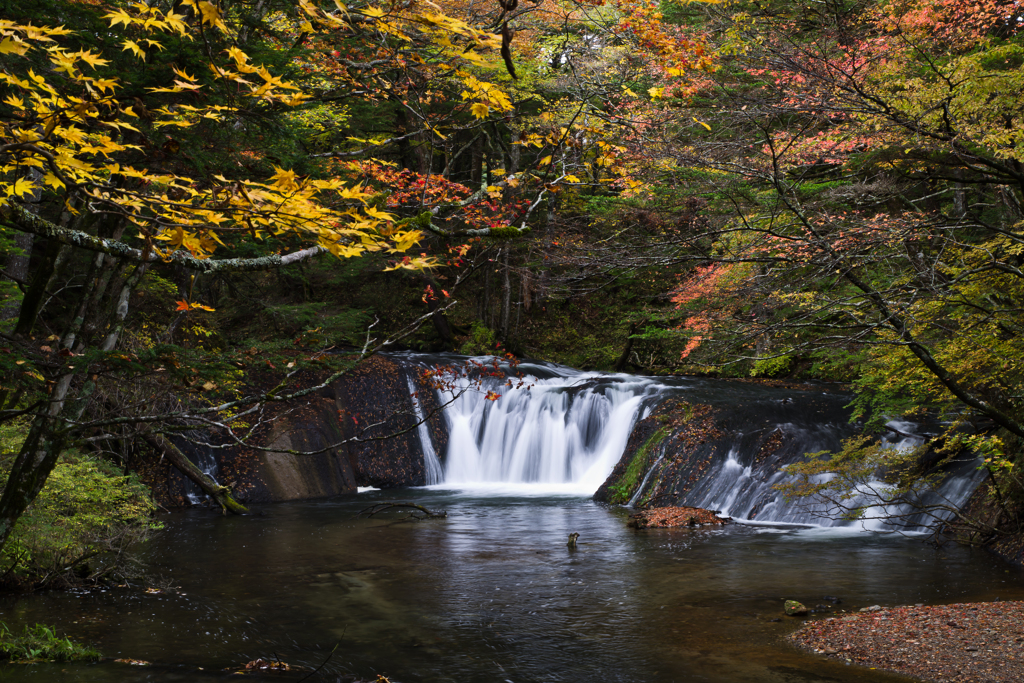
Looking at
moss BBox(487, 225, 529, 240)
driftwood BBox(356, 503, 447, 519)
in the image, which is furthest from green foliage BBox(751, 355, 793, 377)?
moss BBox(487, 225, 529, 240)

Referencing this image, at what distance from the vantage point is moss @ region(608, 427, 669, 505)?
13852 millimetres

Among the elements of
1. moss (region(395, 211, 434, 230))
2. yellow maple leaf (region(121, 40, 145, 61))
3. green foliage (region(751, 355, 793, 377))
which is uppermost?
yellow maple leaf (region(121, 40, 145, 61))

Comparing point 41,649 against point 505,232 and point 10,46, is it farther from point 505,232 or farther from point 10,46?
point 505,232

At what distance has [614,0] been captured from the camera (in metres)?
10.6

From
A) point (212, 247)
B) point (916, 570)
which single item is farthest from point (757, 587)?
point (212, 247)

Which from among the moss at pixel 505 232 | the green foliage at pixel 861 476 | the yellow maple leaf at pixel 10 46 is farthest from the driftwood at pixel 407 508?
the yellow maple leaf at pixel 10 46

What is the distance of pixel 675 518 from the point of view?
11867 millimetres

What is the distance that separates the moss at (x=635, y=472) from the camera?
13.9 metres

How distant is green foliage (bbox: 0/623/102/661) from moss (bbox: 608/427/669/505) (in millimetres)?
9535

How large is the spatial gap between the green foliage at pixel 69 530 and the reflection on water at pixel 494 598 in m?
0.29

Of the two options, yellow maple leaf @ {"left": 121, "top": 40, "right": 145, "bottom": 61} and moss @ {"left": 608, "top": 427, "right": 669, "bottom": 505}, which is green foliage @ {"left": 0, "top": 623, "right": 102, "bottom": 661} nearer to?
yellow maple leaf @ {"left": 121, "top": 40, "right": 145, "bottom": 61}

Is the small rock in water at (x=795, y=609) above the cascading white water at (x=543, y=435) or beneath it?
beneath

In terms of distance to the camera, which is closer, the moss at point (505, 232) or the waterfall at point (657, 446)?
the moss at point (505, 232)

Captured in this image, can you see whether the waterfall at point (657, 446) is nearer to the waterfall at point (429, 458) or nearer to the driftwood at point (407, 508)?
the waterfall at point (429, 458)
